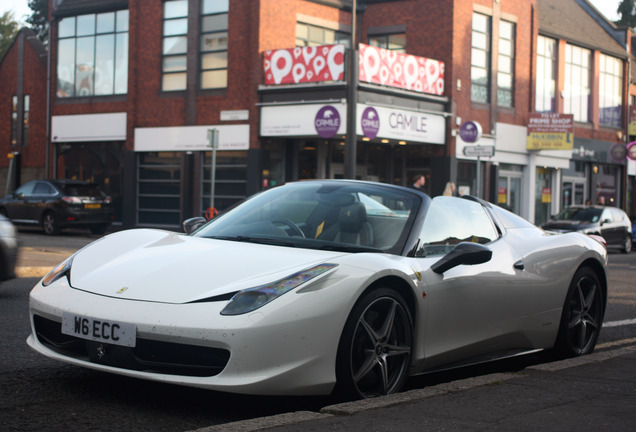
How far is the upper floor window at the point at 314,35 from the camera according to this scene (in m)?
28.7

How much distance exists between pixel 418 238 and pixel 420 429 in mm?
1705

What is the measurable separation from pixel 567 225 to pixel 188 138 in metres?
13.4

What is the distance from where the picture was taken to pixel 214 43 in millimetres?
28609

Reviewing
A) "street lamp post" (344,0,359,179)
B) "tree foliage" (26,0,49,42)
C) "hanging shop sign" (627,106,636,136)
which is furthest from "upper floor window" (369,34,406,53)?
"tree foliage" (26,0,49,42)

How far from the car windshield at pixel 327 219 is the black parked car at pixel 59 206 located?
65.8 feet

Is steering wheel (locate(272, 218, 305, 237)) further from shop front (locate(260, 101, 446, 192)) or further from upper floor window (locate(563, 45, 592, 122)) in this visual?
upper floor window (locate(563, 45, 592, 122))

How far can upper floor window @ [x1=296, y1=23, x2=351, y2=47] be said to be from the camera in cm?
2866

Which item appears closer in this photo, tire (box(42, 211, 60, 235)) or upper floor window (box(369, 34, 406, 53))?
tire (box(42, 211, 60, 235))

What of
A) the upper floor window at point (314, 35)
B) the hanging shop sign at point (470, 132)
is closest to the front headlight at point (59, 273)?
the hanging shop sign at point (470, 132)

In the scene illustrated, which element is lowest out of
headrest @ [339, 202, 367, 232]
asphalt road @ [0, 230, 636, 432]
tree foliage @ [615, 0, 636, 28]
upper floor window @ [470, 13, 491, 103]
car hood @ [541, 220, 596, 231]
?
asphalt road @ [0, 230, 636, 432]

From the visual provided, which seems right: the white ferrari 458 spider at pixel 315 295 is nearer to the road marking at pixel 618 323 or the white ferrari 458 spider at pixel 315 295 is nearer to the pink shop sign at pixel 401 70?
the road marking at pixel 618 323

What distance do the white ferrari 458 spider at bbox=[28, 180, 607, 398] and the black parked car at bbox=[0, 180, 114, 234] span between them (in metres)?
19.9

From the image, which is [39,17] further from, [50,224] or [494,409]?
[494,409]

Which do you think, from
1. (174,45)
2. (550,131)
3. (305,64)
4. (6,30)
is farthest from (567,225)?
(6,30)
